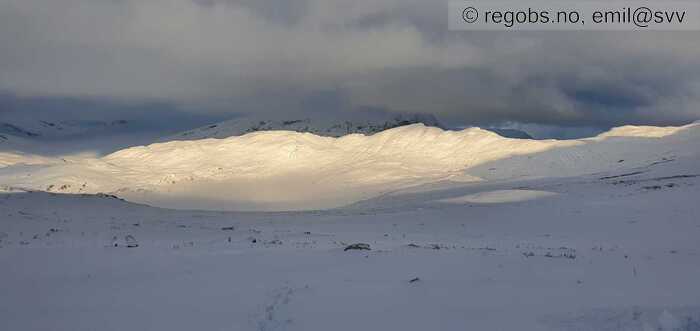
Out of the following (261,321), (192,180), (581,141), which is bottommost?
(261,321)

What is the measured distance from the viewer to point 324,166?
153 metres

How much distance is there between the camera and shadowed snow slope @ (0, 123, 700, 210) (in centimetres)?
10512

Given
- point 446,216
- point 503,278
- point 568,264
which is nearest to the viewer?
point 503,278

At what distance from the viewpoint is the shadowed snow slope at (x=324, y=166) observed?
105125 mm

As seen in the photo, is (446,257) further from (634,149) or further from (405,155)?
(405,155)

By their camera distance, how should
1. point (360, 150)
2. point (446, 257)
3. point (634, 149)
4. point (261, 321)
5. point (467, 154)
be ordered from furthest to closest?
point (360, 150) → point (467, 154) → point (634, 149) → point (446, 257) → point (261, 321)

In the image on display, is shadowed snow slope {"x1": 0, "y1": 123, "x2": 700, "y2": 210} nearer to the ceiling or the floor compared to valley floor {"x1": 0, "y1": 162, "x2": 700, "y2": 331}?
nearer to the ceiling

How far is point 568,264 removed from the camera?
1359 cm

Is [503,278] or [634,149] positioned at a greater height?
[634,149]

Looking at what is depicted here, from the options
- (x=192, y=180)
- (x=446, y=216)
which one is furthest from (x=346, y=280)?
(x=192, y=180)

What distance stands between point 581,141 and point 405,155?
158ft

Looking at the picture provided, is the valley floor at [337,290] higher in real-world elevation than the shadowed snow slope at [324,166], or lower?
lower

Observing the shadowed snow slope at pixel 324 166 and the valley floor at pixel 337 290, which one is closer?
the valley floor at pixel 337 290

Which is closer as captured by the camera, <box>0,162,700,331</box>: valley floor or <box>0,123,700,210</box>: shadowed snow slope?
<box>0,162,700,331</box>: valley floor
